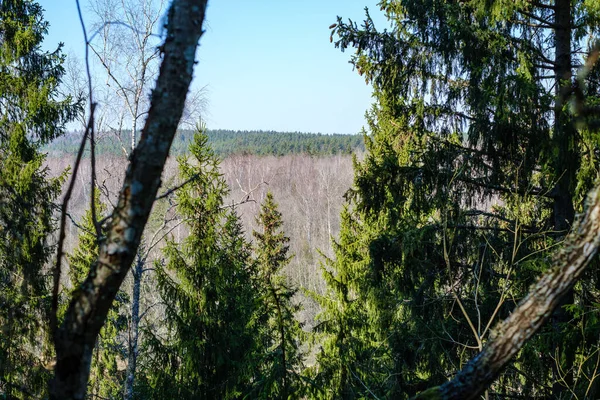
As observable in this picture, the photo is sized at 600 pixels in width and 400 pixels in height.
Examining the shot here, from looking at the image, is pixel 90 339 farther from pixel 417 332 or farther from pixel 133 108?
pixel 133 108

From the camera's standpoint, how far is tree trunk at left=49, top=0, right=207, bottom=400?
154 centimetres

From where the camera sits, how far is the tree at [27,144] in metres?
7.93

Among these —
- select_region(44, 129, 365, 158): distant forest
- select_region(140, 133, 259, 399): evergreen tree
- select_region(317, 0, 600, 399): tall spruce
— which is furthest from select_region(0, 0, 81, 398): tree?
select_region(44, 129, 365, 158): distant forest

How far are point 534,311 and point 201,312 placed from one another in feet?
24.4

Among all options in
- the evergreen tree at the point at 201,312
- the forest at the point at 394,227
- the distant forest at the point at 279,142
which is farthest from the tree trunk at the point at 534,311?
the distant forest at the point at 279,142

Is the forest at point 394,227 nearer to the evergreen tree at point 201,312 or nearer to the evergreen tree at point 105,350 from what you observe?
the evergreen tree at point 201,312

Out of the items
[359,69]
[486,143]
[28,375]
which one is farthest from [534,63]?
[28,375]

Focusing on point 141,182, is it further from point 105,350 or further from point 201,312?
point 105,350

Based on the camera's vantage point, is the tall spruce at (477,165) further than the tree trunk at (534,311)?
Yes

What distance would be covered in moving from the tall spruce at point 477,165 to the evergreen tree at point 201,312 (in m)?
2.87

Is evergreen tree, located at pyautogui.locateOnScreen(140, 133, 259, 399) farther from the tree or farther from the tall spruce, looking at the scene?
the tall spruce

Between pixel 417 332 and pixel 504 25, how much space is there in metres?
4.06

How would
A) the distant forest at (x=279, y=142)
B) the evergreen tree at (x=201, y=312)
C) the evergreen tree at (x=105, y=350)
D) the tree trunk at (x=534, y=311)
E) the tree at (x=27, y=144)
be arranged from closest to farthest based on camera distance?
1. the tree trunk at (x=534, y=311)
2. the tree at (x=27, y=144)
3. the evergreen tree at (x=201, y=312)
4. the evergreen tree at (x=105, y=350)
5. the distant forest at (x=279, y=142)

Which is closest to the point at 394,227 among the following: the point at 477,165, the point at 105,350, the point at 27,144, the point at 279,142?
the point at 477,165
